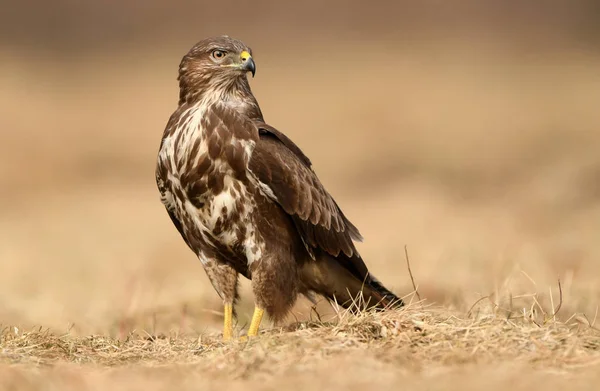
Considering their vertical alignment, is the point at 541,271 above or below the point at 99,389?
below

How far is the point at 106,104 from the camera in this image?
77.5ft

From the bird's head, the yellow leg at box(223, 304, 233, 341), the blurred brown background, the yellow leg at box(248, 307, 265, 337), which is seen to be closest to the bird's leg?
the yellow leg at box(223, 304, 233, 341)

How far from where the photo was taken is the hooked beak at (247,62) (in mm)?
6973

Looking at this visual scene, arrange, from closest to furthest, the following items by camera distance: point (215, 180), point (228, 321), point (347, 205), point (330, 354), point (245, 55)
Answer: point (330, 354), point (215, 180), point (228, 321), point (245, 55), point (347, 205)

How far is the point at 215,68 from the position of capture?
6992mm

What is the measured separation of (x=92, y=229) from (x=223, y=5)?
1775 cm

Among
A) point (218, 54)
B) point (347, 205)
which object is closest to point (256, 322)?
point (218, 54)

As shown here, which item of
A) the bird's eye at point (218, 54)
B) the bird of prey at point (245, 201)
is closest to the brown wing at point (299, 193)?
the bird of prey at point (245, 201)

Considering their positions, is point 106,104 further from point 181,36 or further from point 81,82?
point 181,36

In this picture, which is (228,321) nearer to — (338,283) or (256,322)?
(256,322)

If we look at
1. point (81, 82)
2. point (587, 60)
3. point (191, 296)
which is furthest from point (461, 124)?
point (191, 296)

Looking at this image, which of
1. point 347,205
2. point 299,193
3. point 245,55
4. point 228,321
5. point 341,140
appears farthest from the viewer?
point 341,140

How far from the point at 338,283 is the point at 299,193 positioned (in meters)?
0.77

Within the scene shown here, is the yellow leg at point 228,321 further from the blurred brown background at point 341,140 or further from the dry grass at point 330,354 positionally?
the blurred brown background at point 341,140
